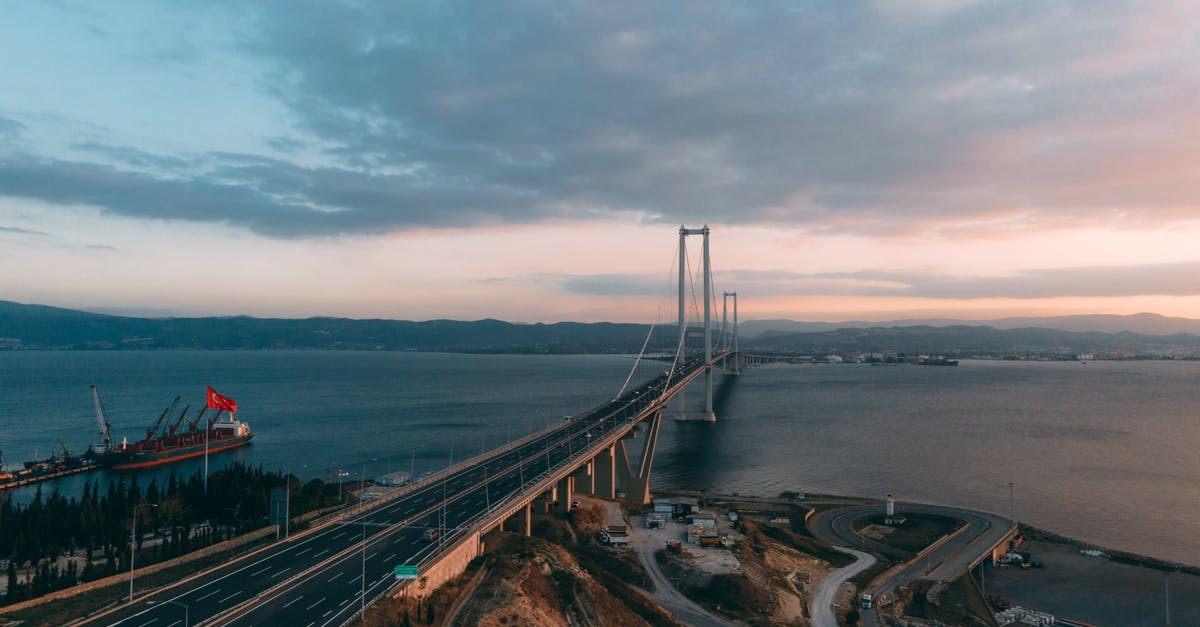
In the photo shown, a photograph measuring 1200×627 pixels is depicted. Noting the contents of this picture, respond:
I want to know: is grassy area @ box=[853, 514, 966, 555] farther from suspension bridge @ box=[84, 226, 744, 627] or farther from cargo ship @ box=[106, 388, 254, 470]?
cargo ship @ box=[106, 388, 254, 470]

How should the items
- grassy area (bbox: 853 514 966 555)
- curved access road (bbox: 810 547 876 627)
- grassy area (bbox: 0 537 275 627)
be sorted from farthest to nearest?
grassy area (bbox: 853 514 966 555) < curved access road (bbox: 810 547 876 627) < grassy area (bbox: 0 537 275 627)

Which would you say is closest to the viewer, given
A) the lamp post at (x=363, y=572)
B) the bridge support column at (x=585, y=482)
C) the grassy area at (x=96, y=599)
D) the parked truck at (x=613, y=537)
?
the grassy area at (x=96, y=599)

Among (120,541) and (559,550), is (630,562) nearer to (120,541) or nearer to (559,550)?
(559,550)

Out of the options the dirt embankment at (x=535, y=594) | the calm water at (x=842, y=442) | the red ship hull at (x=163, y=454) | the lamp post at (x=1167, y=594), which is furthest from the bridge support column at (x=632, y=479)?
the red ship hull at (x=163, y=454)

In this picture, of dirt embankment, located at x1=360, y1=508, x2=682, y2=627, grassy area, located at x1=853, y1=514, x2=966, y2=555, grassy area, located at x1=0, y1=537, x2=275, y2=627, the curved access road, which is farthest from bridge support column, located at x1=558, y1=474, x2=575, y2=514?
grassy area, located at x1=0, y1=537, x2=275, y2=627

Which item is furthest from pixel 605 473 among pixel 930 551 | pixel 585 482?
pixel 930 551

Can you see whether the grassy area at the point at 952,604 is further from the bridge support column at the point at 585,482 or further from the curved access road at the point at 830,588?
the bridge support column at the point at 585,482
